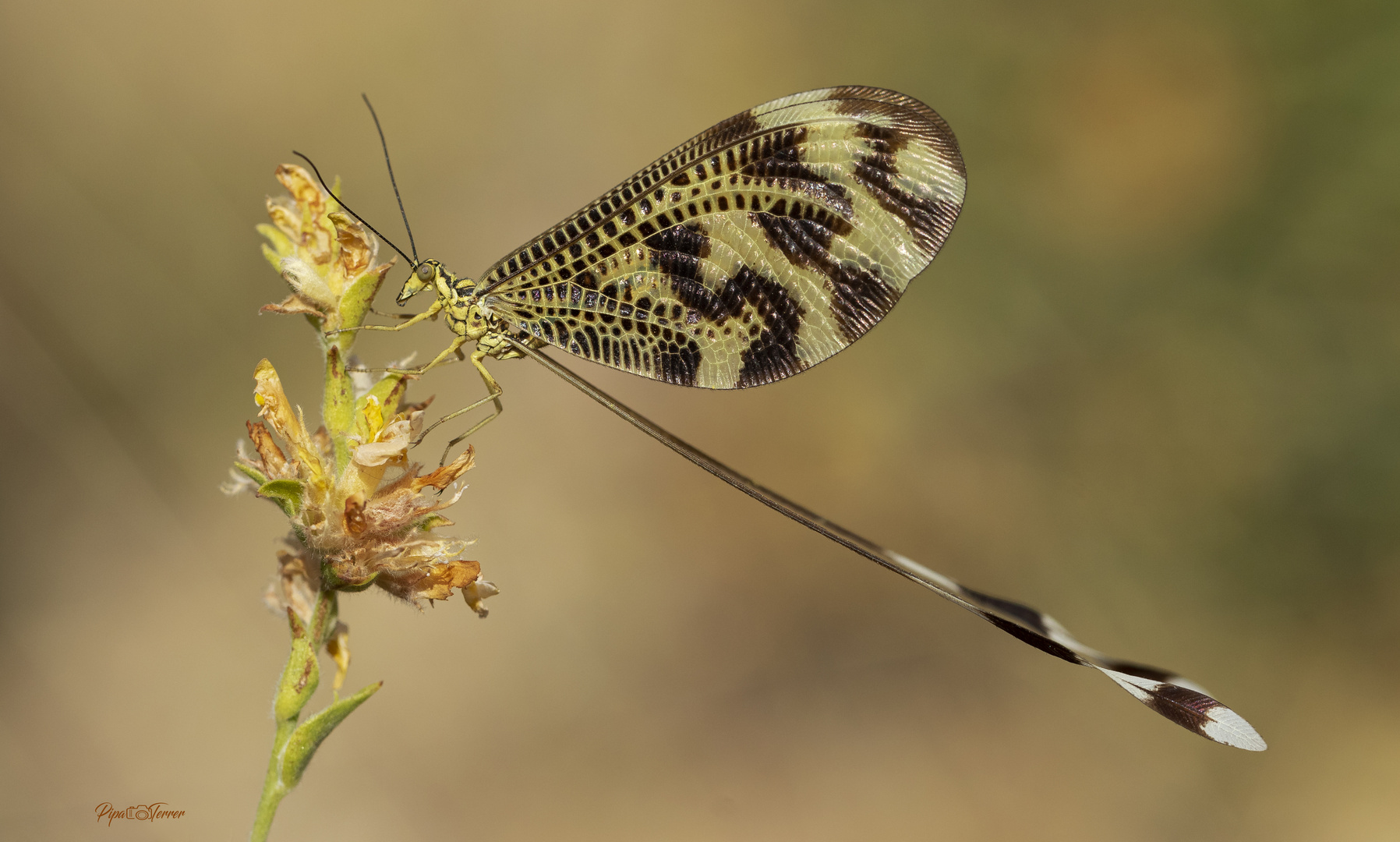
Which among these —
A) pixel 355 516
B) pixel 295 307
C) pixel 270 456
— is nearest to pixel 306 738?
pixel 355 516

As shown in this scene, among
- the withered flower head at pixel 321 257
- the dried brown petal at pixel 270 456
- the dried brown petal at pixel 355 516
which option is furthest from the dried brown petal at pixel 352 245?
the dried brown petal at pixel 355 516

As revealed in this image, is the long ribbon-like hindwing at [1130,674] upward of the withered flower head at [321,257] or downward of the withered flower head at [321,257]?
downward

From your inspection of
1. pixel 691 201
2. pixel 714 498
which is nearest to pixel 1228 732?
pixel 691 201

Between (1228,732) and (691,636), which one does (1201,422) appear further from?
(1228,732)

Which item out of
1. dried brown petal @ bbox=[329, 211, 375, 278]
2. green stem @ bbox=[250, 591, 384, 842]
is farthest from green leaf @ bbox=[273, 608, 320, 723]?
dried brown petal @ bbox=[329, 211, 375, 278]

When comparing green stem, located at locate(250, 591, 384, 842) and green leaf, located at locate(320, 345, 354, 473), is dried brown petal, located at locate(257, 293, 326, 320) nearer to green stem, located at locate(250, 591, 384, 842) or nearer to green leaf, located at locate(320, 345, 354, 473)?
green leaf, located at locate(320, 345, 354, 473)

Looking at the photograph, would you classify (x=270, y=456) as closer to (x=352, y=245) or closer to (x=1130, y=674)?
(x=352, y=245)

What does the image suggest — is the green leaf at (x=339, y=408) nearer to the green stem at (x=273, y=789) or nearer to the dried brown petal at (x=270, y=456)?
the dried brown petal at (x=270, y=456)
